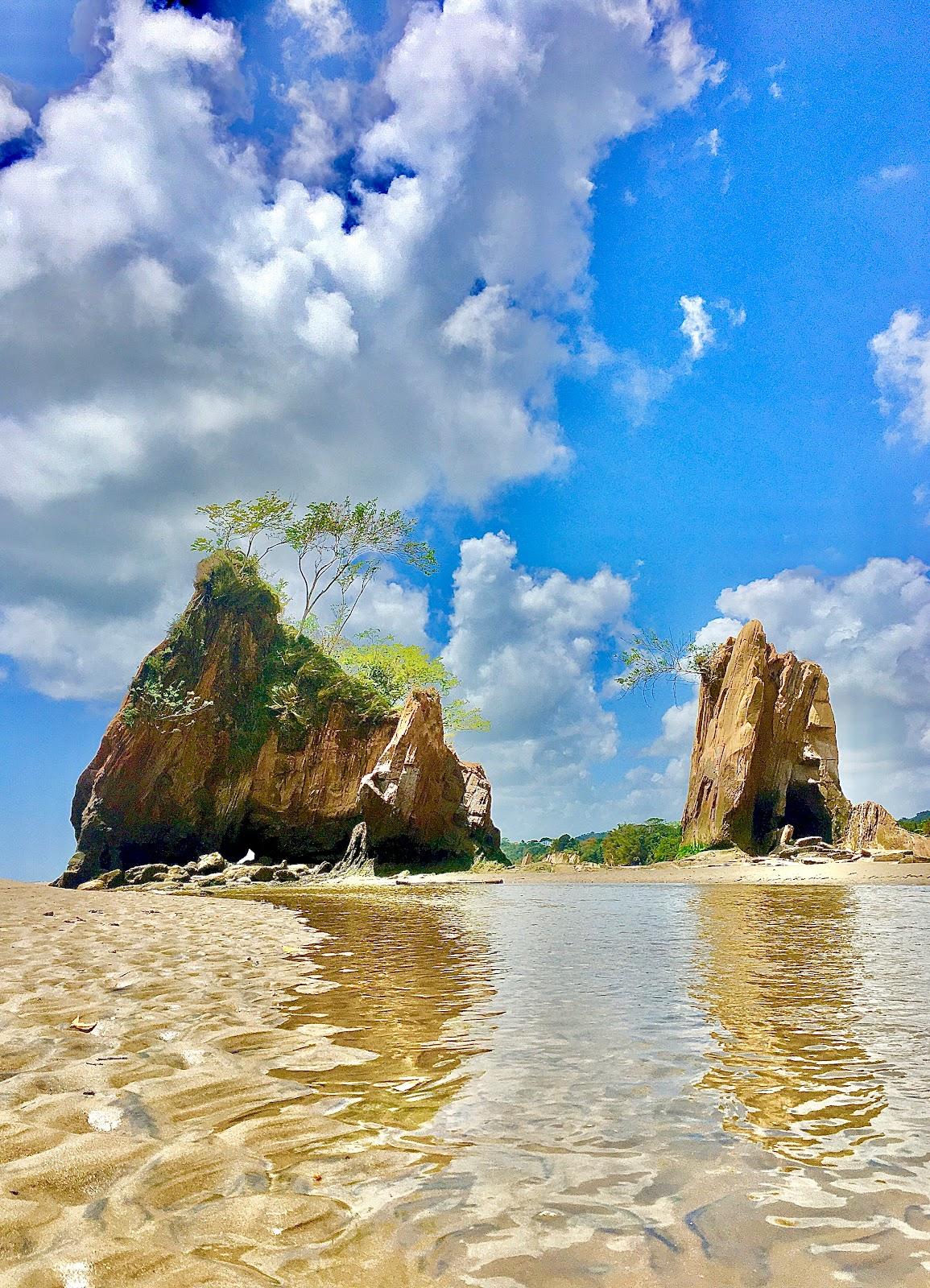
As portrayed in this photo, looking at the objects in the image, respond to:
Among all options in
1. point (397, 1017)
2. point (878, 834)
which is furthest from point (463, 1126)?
point (878, 834)

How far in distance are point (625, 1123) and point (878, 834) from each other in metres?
28.6

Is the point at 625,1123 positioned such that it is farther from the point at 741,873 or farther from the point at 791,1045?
the point at 741,873

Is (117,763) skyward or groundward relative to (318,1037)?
skyward

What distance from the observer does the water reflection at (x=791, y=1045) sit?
2.57m

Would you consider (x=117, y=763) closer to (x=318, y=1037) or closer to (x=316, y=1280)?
(x=318, y=1037)

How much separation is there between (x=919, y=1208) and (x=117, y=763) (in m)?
34.3

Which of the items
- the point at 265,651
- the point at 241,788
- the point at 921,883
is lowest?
the point at 921,883

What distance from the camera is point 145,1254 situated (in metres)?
1.72

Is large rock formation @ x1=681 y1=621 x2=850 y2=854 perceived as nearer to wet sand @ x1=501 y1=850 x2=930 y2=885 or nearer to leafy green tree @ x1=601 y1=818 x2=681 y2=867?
wet sand @ x1=501 y1=850 x2=930 y2=885

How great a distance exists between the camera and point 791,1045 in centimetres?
366

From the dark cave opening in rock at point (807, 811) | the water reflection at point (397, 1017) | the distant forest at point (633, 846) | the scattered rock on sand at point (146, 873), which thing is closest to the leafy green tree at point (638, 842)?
the distant forest at point (633, 846)

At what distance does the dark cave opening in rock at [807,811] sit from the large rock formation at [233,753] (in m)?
12.9

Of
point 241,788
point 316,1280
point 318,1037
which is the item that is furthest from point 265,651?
point 316,1280

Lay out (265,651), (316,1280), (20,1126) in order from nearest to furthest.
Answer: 1. (316,1280)
2. (20,1126)
3. (265,651)
